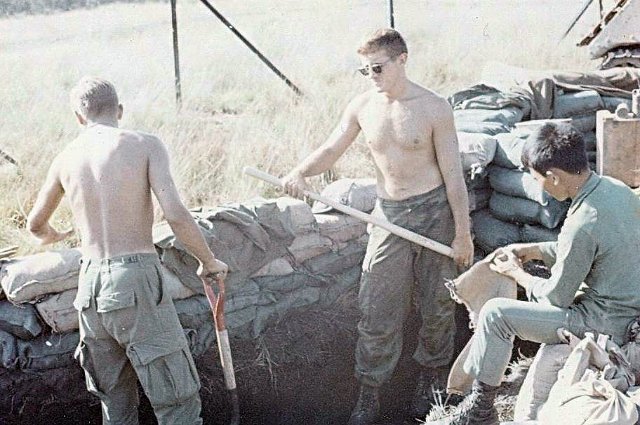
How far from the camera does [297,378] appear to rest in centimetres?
531

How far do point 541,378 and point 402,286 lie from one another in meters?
1.12

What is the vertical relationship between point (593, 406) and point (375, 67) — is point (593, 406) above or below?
below

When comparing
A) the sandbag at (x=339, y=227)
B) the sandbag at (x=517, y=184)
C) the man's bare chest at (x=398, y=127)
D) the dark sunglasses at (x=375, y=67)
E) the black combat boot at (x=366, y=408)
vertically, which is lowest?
the black combat boot at (x=366, y=408)

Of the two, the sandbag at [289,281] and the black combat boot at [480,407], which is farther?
the sandbag at [289,281]

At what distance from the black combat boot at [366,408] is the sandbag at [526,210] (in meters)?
1.52

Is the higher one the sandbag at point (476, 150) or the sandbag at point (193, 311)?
the sandbag at point (476, 150)

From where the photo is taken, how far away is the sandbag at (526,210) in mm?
5422

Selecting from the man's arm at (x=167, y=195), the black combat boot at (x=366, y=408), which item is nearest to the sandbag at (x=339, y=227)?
the black combat boot at (x=366, y=408)

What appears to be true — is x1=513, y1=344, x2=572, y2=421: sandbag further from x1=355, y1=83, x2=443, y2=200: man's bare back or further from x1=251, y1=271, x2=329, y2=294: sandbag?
x1=251, y1=271, x2=329, y2=294: sandbag

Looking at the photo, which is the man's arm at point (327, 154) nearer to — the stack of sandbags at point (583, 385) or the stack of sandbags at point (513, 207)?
the stack of sandbags at point (513, 207)

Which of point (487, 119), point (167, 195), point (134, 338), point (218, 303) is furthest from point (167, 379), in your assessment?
point (487, 119)

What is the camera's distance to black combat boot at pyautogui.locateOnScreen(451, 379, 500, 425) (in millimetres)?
3553

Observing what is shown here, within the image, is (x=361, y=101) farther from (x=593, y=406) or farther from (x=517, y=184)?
(x=593, y=406)

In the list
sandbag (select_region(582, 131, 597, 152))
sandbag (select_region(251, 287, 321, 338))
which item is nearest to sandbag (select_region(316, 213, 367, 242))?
sandbag (select_region(251, 287, 321, 338))
